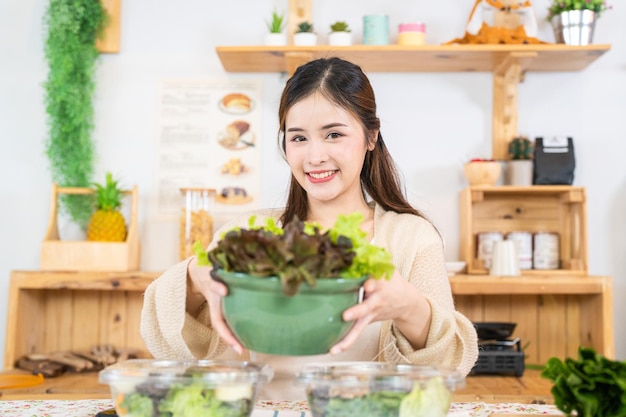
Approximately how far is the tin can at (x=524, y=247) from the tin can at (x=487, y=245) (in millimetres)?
50

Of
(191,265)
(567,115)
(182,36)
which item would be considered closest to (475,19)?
(567,115)

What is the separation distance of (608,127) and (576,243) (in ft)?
1.54

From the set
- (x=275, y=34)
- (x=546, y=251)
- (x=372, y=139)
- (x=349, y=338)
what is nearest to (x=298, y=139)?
(x=372, y=139)

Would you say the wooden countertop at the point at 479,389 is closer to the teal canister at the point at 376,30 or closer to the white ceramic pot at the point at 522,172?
the white ceramic pot at the point at 522,172

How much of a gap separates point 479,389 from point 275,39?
4.59ft

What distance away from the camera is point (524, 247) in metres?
2.96

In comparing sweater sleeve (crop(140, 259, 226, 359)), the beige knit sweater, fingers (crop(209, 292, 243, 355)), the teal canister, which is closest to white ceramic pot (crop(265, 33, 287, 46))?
the teal canister

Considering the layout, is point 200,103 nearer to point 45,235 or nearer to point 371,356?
point 45,235

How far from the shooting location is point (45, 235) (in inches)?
120

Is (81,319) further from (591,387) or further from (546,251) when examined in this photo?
(591,387)

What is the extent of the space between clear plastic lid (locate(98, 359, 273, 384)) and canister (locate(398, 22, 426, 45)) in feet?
6.44

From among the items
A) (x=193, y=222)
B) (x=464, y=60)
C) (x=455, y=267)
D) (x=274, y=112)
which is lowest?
(x=455, y=267)

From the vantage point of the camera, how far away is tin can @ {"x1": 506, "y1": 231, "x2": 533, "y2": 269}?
2.95m

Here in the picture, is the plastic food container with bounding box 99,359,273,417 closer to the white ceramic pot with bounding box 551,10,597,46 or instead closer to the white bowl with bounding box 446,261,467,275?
the white bowl with bounding box 446,261,467,275
